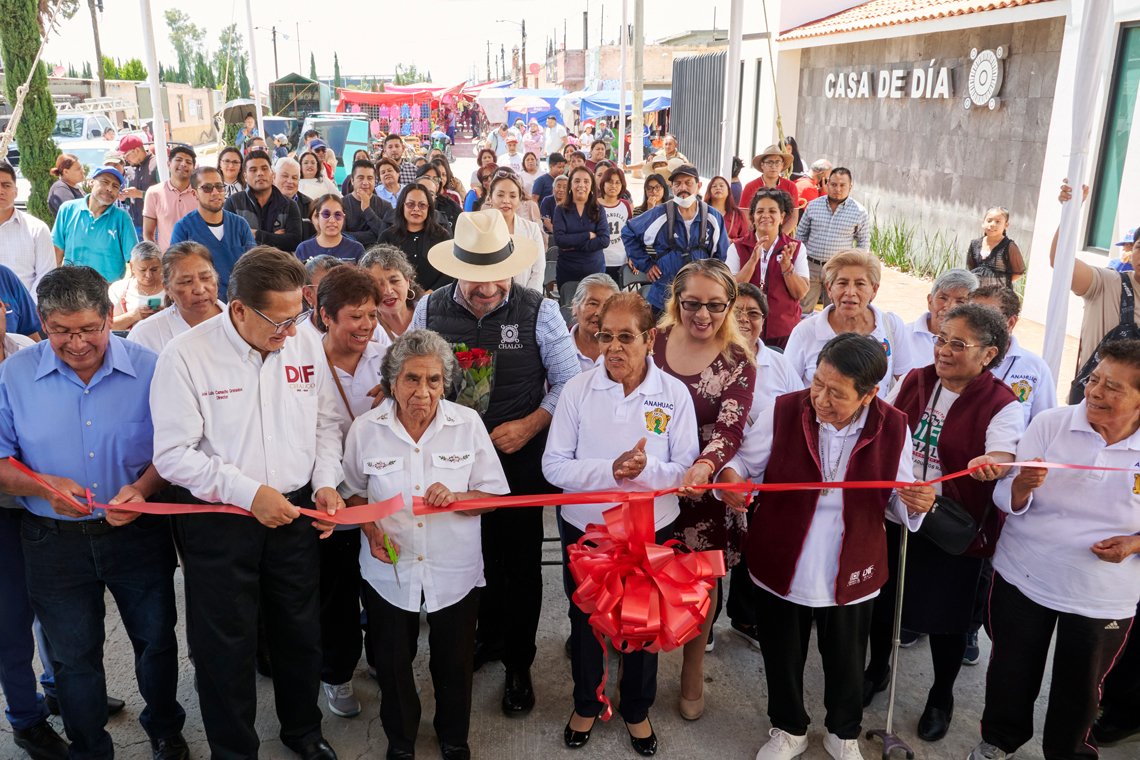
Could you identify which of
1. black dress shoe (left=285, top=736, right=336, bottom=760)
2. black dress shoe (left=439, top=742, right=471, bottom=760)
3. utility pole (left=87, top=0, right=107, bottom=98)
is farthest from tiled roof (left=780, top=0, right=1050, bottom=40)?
utility pole (left=87, top=0, right=107, bottom=98)

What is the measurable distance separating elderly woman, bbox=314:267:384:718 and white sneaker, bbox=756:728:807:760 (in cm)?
184

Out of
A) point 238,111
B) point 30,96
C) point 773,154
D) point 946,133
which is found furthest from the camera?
point 238,111

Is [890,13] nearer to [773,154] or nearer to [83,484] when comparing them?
[773,154]

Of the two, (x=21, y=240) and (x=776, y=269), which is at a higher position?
(x=21, y=240)

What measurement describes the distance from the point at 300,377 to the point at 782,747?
247 cm

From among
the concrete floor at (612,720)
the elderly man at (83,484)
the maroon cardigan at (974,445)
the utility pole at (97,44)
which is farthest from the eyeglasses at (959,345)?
the utility pole at (97,44)

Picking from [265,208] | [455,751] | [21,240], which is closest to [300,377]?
[455,751]

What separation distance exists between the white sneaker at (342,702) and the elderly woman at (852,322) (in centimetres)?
277

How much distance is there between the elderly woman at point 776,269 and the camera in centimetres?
607

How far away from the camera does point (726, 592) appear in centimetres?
497

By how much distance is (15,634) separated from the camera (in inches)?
132

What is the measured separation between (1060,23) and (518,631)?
10.2 m

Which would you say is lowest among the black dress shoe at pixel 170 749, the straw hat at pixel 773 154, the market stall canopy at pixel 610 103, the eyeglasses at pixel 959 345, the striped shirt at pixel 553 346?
the black dress shoe at pixel 170 749

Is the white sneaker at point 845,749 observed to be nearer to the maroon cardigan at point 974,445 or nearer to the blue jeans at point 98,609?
the maroon cardigan at point 974,445
